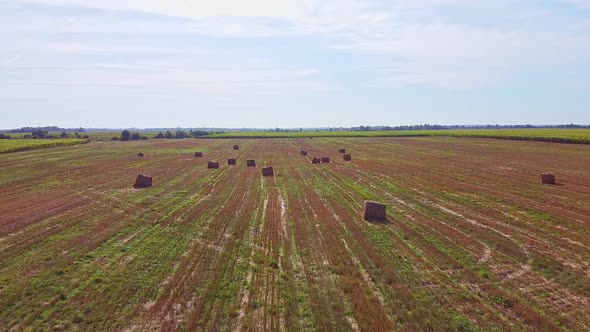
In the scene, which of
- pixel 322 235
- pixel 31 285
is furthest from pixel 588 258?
pixel 31 285

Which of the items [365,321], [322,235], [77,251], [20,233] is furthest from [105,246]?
[365,321]

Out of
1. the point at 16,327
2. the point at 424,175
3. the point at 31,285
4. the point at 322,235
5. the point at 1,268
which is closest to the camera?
the point at 16,327

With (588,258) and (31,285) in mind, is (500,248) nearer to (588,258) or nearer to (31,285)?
(588,258)

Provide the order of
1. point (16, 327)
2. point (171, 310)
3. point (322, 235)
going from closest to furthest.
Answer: point (16, 327) → point (171, 310) → point (322, 235)

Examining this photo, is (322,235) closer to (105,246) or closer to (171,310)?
(171,310)

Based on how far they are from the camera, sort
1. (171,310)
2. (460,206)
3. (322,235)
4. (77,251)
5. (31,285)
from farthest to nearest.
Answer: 1. (460,206)
2. (322,235)
3. (77,251)
4. (31,285)
5. (171,310)

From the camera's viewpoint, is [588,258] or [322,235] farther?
[322,235]
